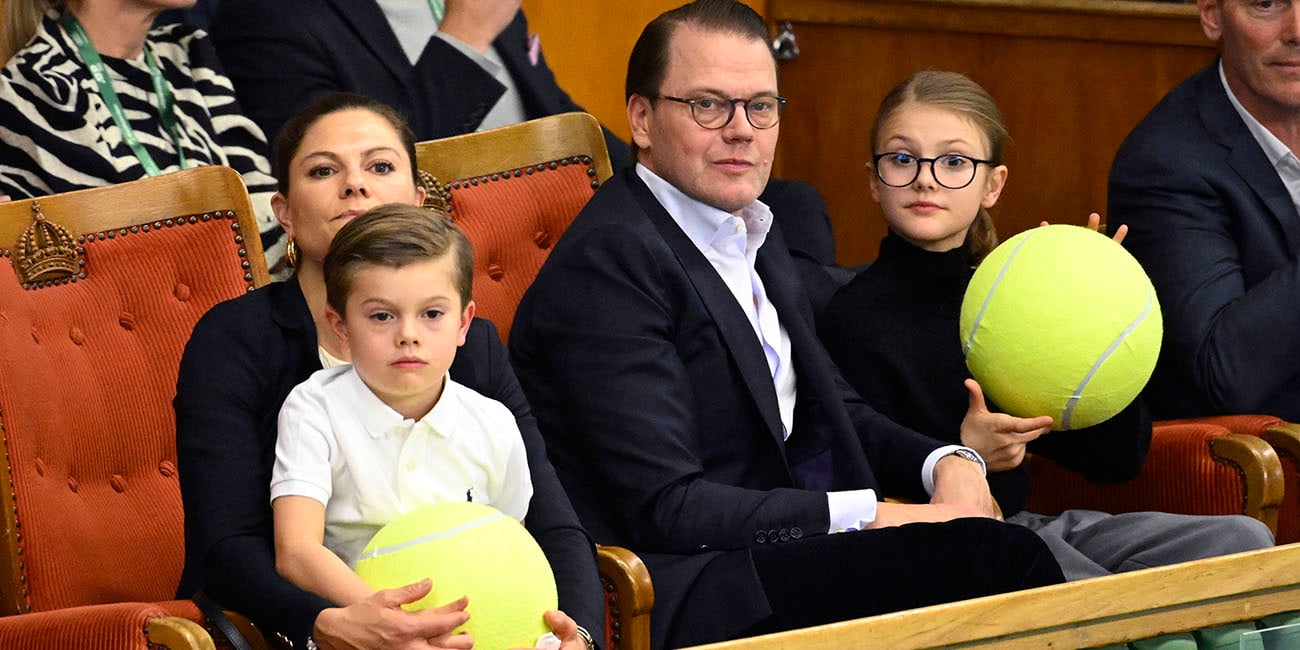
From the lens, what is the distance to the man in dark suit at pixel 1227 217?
2.82 metres

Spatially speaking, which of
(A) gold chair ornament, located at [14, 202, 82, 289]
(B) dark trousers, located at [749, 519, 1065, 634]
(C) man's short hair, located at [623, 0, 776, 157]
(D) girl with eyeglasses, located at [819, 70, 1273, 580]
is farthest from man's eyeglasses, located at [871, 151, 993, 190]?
(A) gold chair ornament, located at [14, 202, 82, 289]

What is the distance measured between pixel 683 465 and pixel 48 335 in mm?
850

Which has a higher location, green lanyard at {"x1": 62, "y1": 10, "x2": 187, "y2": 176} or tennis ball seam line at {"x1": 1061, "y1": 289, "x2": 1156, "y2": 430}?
green lanyard at {"x1": 62, "y1": 10, "x2": 187, "y2": 176}

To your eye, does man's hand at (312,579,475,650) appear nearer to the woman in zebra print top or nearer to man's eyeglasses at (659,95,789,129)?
man's eyeglasses at (659,95,789,129)

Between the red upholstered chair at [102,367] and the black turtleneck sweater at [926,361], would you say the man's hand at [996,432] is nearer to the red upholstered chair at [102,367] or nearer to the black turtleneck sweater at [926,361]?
the black turtleneck sweater at [926,361]

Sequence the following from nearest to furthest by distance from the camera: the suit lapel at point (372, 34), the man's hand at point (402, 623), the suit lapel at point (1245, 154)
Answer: the man's hand at point (402, 623), the suit lapel at point (1245, 154), the suit lapel at point (372, 34)

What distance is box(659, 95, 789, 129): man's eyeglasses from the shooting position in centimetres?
241

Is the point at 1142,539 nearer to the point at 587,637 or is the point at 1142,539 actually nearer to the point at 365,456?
the point at 587,637

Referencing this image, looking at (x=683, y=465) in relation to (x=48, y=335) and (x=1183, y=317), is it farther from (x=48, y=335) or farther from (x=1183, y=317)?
(x=1183, y=317)

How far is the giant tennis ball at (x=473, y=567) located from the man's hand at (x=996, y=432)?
2.84 feet

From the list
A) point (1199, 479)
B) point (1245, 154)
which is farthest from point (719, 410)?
point (1245, 154)

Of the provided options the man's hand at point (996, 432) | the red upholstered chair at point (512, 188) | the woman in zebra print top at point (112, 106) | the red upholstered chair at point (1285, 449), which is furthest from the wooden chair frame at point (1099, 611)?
the woman in zebra print top at point (112, 106)

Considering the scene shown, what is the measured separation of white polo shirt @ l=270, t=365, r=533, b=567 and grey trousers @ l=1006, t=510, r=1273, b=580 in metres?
0.89

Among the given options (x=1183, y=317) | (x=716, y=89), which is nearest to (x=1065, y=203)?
(x=1183, y=317)
